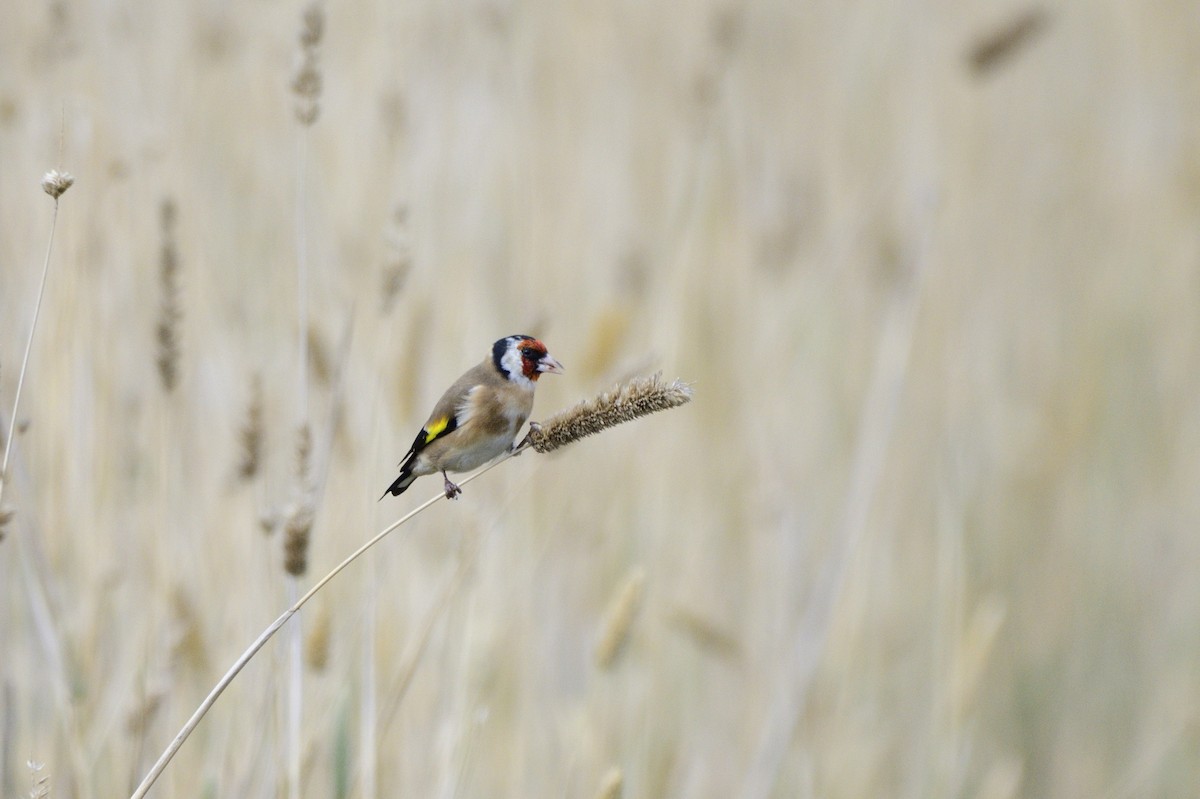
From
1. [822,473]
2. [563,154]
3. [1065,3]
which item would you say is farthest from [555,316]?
[1065,3]

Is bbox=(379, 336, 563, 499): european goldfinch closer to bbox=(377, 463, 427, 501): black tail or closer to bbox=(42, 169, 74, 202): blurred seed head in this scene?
bbox=(377, 463, 427, 501): black tail

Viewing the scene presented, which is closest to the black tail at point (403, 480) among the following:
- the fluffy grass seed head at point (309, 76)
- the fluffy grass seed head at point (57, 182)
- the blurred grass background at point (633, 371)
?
the blurred grass background at point (633, 371)

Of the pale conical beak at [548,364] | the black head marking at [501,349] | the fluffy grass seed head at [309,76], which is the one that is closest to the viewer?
the pale conical beak at [548,364]

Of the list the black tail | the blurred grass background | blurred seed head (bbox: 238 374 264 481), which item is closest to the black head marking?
the black tail

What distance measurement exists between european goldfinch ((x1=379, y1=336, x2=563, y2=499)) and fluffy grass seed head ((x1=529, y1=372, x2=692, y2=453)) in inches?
6.8

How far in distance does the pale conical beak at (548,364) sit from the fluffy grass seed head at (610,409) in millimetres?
117

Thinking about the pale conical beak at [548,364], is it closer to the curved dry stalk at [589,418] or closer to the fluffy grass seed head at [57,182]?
the curved dry stalk at [589,418]

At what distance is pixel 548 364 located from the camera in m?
1.27

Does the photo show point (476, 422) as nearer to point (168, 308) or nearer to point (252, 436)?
point (252, 436)

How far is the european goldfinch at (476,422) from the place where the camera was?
1298mm

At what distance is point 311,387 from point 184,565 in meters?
0.64

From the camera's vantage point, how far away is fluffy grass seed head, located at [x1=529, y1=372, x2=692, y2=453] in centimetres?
107

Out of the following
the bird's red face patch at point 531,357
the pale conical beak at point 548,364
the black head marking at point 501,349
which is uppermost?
the black head marking at point 501,349

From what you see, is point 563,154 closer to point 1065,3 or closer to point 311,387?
point 311,387
